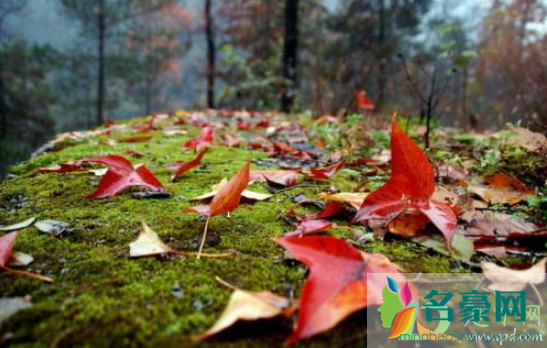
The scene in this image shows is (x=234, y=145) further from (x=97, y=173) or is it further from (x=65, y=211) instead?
(x=65, y=211)

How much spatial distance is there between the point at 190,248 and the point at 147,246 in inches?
3.9

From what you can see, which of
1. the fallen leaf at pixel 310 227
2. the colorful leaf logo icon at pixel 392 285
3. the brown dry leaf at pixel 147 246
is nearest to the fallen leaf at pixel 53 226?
the brown dry leaf at pixel 147 246

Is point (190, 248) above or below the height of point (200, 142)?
below

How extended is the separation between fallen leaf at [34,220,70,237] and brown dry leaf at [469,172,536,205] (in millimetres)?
1334

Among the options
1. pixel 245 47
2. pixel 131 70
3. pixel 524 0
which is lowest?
pixel 131 70

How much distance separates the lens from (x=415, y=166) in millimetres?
827

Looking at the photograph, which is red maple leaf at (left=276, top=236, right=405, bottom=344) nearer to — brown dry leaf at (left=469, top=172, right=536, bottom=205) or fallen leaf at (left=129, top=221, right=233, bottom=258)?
fallen leaf at (left=129, top=221, right=233, bottom=258)

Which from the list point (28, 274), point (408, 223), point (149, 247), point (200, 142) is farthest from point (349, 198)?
point (200, 142)

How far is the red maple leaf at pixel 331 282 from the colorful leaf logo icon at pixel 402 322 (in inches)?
1.9

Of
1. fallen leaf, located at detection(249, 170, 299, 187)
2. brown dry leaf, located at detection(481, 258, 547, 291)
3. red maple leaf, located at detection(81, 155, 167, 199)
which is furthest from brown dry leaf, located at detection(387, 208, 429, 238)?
red maple leaf, located at detection(81, 155, 167, 199)

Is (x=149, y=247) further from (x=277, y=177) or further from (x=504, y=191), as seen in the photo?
(x=504, y=191)

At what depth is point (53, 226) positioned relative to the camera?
102 cm

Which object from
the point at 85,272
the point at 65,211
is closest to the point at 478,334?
the point at 85,272

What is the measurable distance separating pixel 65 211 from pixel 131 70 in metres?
18.6
